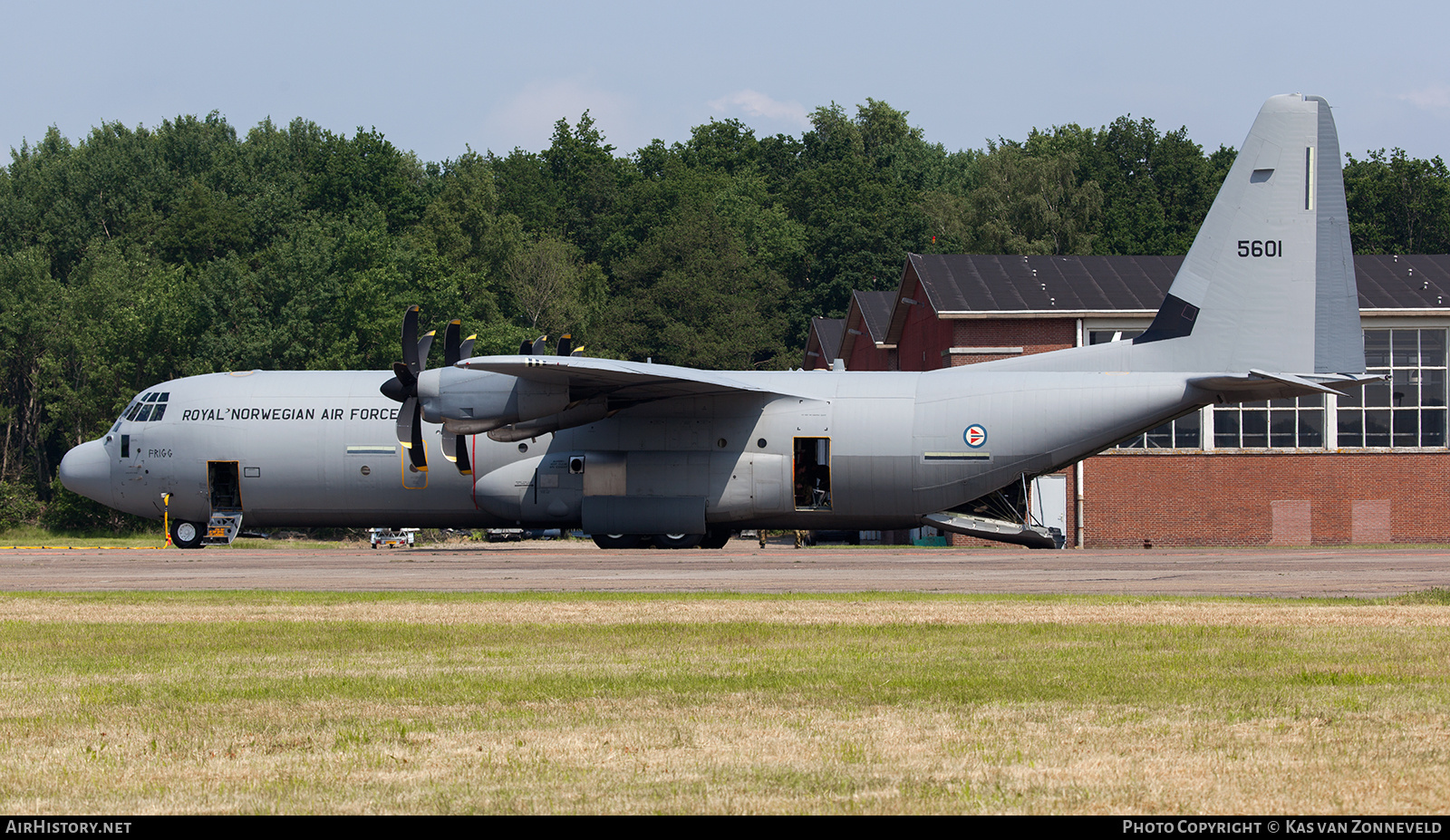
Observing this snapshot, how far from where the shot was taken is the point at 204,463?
31484mm

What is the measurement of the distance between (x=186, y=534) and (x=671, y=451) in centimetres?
1288

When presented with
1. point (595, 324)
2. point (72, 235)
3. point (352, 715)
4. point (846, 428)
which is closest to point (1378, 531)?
point (846, 428)

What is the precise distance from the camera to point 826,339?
74.6 m

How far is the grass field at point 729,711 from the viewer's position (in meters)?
7.27

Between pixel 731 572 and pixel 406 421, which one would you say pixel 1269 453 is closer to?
pixel 731 572

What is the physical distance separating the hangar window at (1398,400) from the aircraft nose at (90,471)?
41.8m

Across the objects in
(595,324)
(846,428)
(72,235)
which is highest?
(72,235)

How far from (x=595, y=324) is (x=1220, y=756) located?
281ft

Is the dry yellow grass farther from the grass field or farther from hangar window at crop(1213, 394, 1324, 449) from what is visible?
hangar window at crop(1213, 394, 1324, 449)

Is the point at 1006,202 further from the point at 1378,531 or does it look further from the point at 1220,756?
the point at 1220,756

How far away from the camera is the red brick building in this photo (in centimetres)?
4850

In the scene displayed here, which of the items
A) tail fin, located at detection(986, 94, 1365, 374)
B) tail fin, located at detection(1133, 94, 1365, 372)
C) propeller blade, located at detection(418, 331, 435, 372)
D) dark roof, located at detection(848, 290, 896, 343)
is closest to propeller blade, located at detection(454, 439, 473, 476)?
propeller blade, located at detection(418, 331, 435, 372)

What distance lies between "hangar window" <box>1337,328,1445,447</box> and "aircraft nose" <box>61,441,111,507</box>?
137 feet

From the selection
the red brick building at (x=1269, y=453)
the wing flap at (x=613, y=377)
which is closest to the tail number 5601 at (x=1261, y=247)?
the wing flap at (x=613, y=377)
